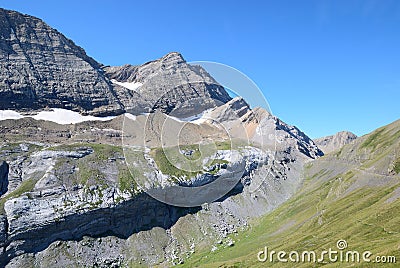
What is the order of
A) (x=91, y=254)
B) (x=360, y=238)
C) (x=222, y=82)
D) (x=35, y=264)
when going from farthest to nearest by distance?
(x=91, y=254) → (x=35, y=264) → (x=360, y=238) → (x=222, y=82)

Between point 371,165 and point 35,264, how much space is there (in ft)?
464

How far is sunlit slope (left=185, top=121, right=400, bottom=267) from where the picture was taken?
91250mm

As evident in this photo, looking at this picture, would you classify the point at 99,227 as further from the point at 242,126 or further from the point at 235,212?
the point at 242,126

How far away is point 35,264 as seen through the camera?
119625 millimetres

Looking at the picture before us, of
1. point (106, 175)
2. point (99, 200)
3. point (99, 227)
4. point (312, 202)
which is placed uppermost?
point (106, 175)

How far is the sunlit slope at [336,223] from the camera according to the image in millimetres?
91250

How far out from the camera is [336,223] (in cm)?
11612

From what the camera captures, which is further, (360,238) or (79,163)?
(79,163)

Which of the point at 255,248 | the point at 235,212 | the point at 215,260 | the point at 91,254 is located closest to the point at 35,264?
the point at 91,254

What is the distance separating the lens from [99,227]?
143m

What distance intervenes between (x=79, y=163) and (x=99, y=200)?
24863 mm

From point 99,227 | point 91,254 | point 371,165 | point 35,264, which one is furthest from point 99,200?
point 371,165

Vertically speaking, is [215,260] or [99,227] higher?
[99,227]

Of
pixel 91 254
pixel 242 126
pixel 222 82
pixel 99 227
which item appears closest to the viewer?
pixel 222 82
